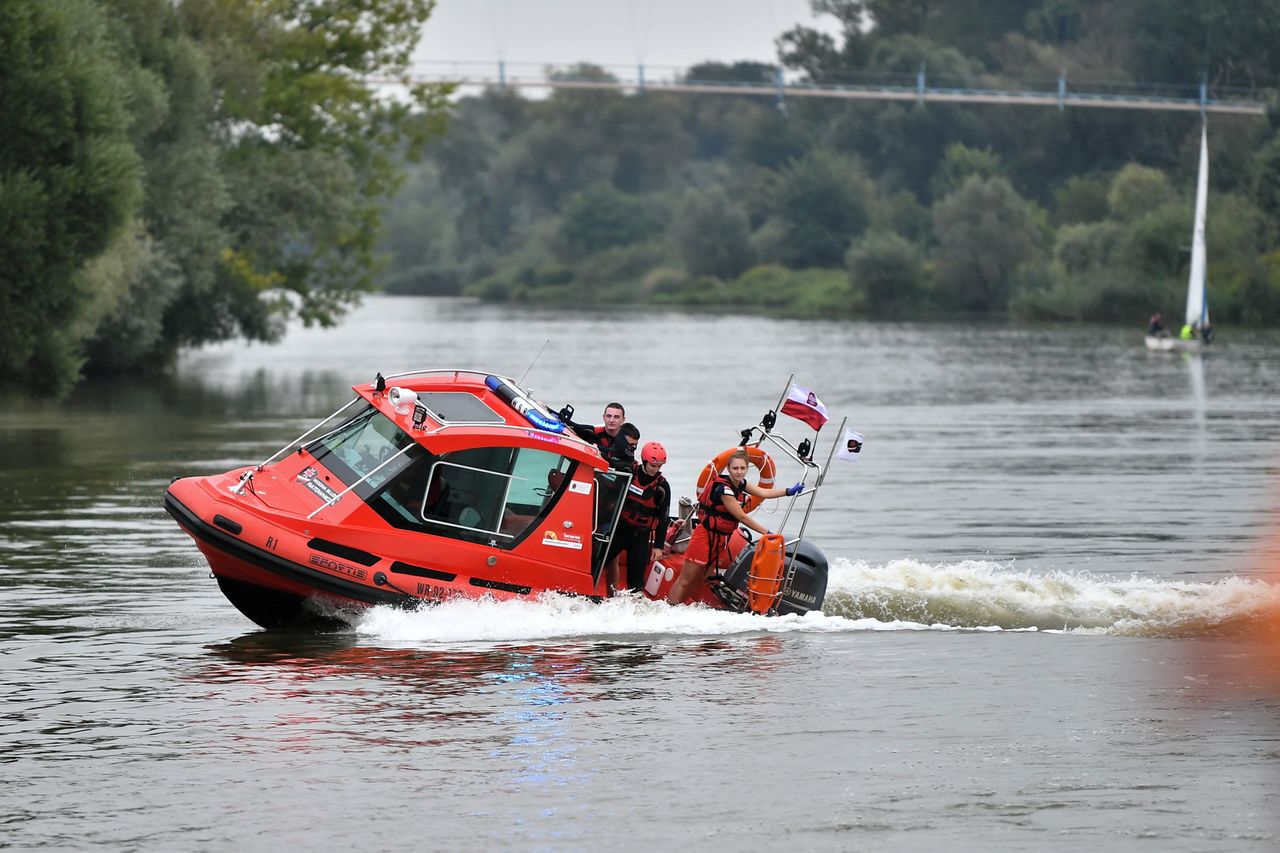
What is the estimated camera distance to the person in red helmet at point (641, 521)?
60.4 ft

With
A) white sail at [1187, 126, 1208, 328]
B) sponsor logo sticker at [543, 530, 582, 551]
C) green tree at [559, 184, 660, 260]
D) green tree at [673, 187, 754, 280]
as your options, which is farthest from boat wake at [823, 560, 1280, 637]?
green tree at [559, 184, 660, 260]

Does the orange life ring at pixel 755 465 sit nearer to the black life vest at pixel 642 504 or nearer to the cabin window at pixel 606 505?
the black life vest at pixel 642 504

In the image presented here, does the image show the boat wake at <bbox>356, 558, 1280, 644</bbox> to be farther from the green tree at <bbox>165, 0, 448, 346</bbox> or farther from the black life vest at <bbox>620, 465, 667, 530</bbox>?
the green tree at <bbox>165, 0, 448, 346</bbox>

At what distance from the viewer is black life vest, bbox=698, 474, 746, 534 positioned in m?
18.9

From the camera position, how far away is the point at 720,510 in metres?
18.9

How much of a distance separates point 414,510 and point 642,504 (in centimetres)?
204

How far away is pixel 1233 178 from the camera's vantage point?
116 m

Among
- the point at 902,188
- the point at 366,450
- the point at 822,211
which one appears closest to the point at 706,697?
the point at 366,450

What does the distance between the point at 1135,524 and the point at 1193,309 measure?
2488 inches

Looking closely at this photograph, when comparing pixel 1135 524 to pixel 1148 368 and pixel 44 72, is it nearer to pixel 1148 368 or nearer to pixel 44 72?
pixel 44 72

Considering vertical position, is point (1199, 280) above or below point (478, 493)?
below

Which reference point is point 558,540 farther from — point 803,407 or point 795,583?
point 803,407

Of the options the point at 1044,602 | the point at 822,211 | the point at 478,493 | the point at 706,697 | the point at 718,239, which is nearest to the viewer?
the point at 706,697

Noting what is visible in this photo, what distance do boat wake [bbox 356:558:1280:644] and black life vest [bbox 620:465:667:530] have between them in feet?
2.57
